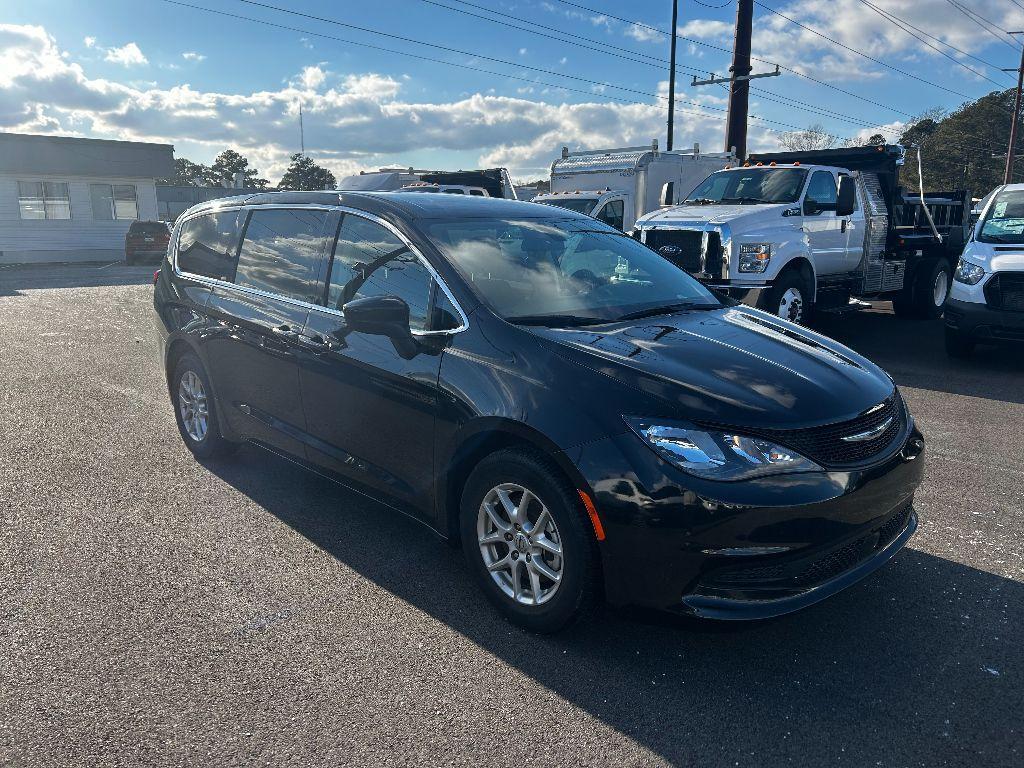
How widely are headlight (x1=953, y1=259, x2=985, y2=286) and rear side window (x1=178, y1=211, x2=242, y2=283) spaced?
292 inches

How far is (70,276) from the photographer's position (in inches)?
912

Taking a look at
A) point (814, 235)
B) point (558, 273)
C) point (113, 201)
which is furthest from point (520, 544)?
point (113, 201)

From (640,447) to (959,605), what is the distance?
179 cm

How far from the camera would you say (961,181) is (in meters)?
65.5

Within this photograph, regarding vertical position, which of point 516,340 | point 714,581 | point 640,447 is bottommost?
point 714,581

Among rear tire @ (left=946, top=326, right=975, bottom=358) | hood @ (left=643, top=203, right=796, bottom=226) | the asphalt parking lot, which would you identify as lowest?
the asphalt parking lot

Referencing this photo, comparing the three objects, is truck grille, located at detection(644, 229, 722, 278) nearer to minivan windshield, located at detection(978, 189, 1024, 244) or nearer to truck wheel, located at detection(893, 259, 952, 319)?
minivan windshield, located at detection(978, 189, 1024, 244)

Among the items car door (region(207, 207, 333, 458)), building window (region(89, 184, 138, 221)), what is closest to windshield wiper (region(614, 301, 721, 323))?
car door (region(207, 207, 333, 458))

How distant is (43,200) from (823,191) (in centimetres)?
3241

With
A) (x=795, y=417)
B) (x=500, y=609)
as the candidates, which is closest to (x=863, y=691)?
(x=795, y=417)

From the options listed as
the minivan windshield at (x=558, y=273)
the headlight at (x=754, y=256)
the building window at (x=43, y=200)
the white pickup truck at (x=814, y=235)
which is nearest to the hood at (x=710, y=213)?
the white pickup truck at (x=814, y=235)

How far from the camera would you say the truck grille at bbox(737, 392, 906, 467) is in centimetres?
287

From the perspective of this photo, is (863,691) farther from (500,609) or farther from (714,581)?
(500,609)

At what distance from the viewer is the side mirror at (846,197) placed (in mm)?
10062
